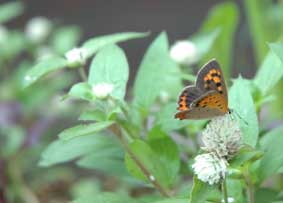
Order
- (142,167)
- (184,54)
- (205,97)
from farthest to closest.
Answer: (184,54) < (142,167) < (205,97)

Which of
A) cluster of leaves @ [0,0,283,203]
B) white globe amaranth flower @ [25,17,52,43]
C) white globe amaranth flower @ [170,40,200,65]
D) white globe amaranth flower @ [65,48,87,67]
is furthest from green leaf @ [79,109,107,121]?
white globe amaranth flower @ [25,17,52,43]

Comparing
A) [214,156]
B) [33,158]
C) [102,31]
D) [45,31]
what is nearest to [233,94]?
A: [214,156]

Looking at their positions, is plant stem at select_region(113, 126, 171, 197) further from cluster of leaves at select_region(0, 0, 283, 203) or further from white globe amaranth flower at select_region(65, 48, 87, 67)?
white globe amaranth flower at select_region(65, 48, 87, 67)

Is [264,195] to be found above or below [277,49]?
below

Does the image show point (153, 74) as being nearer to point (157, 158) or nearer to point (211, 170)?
point (157, 158)

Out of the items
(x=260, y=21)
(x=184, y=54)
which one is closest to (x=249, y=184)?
(x=184, y=54)

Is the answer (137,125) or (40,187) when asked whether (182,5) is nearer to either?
(40,187)
